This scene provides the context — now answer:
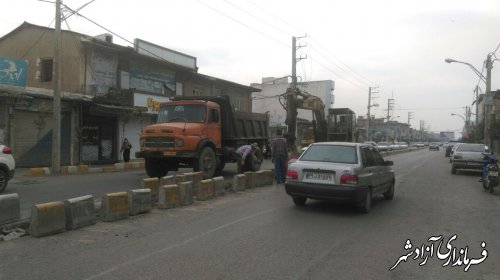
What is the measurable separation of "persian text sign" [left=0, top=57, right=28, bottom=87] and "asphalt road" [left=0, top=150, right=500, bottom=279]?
13449 millimetres

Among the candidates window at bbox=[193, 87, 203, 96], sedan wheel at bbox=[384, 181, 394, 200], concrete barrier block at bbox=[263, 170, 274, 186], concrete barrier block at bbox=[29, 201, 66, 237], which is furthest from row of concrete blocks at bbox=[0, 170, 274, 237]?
window at bbox=[193, 87, 203, 96]

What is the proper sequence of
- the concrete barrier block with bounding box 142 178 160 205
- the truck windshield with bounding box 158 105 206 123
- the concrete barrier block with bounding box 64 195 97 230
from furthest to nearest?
the truck windshield with bounding box 158 105 206 123 → the concrete barrier block with bounding box 142 178 160 205 → the concrete barrier block with bounding box 64 195 97 230

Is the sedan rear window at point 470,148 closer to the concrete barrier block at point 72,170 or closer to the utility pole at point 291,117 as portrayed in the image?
the utility pole at point 291,117

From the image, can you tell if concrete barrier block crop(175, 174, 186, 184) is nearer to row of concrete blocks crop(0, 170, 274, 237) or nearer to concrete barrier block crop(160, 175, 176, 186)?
row of concrete blocks crop(0, 170, 274, 237)

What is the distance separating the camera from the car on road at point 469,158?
67.8 ft

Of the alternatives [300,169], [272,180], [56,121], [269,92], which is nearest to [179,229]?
[300,169]

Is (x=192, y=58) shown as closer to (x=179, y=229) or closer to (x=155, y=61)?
(x=155, y=61)

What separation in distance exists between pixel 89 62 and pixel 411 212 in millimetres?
19764

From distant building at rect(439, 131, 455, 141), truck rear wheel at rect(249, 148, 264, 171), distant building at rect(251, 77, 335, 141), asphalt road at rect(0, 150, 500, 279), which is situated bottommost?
asphalt road at rect(0, 150, 500, 279)

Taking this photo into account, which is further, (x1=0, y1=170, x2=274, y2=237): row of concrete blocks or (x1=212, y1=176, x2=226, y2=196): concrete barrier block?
(x1=212, y1=176, x2=226, y2=196): concrete barrier block

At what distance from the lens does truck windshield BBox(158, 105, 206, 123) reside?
49.2 ft

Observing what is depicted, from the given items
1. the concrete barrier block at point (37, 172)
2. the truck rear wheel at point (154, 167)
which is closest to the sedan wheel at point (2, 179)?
the truck rear wheel at point (154, 167)

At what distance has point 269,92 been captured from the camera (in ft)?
249

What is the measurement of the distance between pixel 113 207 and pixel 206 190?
314 cm
